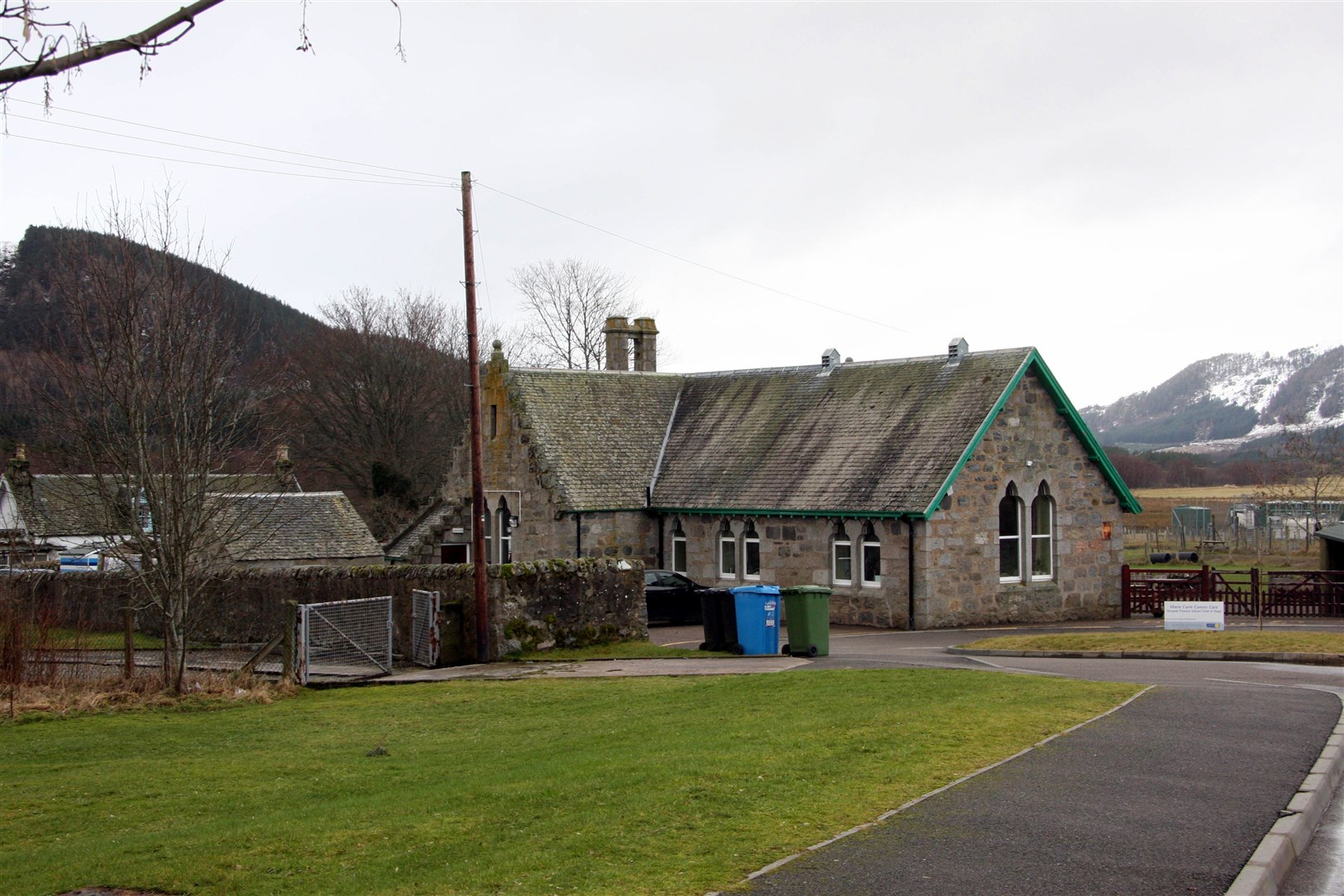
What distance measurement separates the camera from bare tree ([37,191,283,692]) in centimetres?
2034

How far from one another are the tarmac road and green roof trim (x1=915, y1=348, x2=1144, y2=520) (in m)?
14.6

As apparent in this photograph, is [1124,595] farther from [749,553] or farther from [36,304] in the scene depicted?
[36,304]

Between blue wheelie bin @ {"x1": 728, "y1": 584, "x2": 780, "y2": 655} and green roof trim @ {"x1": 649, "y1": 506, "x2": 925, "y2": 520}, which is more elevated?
green roof trim @ {"x1": 649, "y1": 506, "x2": 925, "y2": 520}

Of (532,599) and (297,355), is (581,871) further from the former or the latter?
(297,355)

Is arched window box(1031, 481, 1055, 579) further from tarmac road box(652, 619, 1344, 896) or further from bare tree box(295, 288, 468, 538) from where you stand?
bare tree box(295, 288, 468, 538)

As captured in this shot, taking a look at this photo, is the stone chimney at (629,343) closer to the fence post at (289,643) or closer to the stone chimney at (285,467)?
the stone chimney at (285,467)

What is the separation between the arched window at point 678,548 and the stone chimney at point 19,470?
29657 millimetres

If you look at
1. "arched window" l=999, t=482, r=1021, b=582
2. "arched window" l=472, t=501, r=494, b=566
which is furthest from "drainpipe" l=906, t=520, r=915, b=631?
"arched window" l=472, t=501, r=494, b=566

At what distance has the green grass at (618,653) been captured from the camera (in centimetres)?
2442

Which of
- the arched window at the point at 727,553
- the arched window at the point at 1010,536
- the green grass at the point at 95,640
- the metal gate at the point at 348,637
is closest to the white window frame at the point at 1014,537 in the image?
the arched window at the point at 1010,536

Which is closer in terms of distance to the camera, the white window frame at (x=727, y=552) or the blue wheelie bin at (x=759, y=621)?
the blue wheelie bin at (x=759, y=621)

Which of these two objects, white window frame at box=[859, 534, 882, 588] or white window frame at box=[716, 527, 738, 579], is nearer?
white window frame at box=[859, 534, 882, 588]

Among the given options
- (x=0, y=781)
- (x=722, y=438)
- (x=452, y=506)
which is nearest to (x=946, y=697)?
(x=0, y=781)

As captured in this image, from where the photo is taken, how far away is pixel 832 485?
31344mm
